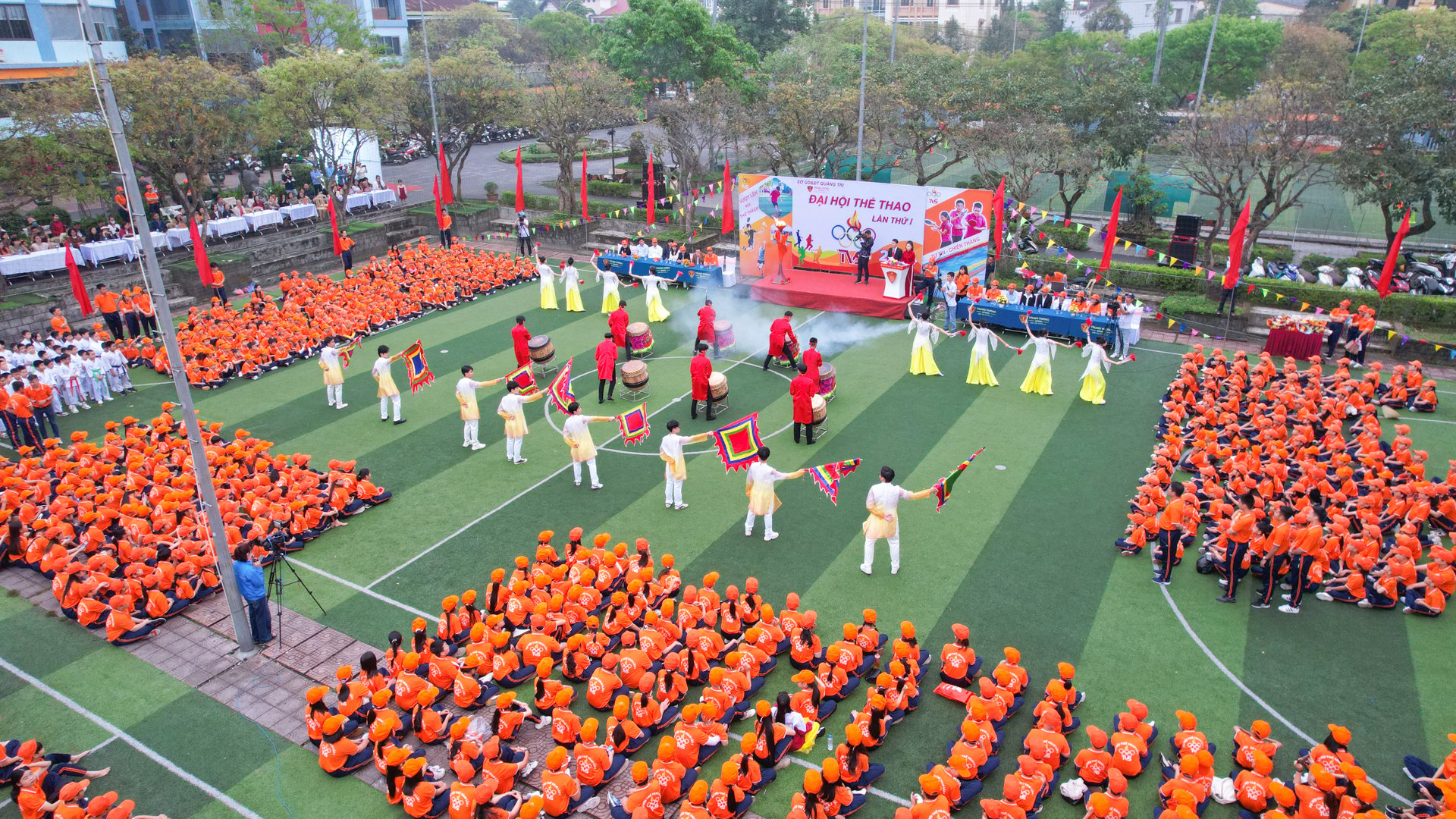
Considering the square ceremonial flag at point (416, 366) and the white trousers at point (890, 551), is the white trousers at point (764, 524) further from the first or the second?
the square ceremonial flag at point (416, 366)

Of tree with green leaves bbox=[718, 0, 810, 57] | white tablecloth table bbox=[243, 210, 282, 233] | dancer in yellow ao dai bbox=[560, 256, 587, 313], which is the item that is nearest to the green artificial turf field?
dancer in yellow ao dai bbox=[560, 256, 587, 313]

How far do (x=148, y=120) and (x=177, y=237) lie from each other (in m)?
4.92

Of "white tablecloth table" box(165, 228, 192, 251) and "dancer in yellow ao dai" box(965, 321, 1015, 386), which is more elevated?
"white tablecloth table" box(165, 228, 192, 251)

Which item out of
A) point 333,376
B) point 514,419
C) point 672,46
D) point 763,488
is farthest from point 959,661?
point 672,46

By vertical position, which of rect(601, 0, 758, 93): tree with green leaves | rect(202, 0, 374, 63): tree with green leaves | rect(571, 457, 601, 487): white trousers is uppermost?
rect(202, 0, 374, 63): tree with green leaves

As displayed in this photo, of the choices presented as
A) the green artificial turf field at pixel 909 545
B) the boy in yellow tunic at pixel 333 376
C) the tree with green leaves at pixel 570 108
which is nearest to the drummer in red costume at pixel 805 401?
the green artificial turf field at pixel 909 545

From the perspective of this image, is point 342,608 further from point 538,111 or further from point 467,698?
point 538,111

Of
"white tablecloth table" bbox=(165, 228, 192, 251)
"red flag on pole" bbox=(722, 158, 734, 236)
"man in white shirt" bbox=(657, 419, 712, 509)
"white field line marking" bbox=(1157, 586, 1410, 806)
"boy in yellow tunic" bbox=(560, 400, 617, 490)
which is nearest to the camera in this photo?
"white field line marking" bbox=(1157, 586, 1410, 806)

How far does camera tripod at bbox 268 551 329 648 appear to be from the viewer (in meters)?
12.0

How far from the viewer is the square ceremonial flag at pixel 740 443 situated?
524 inches

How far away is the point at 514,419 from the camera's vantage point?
1584cm

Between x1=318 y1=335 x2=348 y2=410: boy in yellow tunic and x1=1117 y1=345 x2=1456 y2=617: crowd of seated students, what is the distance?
50.2 feet

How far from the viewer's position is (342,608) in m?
12.3

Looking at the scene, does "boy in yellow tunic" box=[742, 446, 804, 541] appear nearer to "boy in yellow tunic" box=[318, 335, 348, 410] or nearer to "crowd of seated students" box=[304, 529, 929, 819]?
"crowd of seated students" box=[304, 529, 929, 819]
